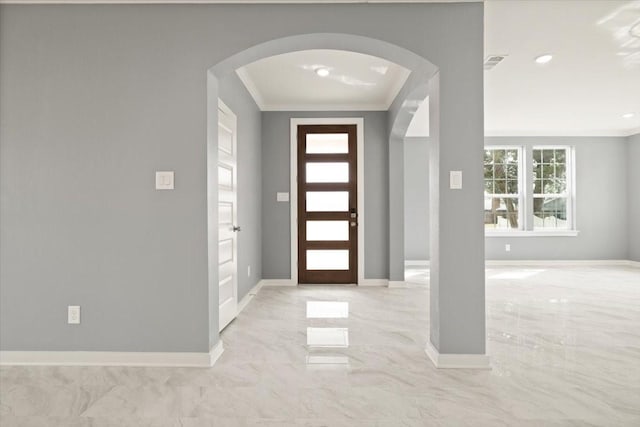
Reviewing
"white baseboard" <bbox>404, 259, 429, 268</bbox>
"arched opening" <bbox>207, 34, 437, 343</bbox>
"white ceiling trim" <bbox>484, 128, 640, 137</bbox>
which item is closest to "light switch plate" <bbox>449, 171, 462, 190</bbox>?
"arched opening" <bbox>207, 34, 437, 343</bbox>

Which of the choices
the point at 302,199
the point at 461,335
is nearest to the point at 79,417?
the point at 461,335

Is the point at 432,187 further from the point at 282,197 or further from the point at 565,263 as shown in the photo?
the point at 565,263

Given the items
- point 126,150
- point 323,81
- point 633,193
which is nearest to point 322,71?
point 323,81

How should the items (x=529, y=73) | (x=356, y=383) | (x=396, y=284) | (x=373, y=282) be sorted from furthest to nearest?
(x=373, y=282)
(x=396, y=284)
(x=529, y=73)
(x=356, y=383)

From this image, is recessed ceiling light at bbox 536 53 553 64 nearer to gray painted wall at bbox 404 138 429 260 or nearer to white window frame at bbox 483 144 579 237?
gray painted wall at bbox 404 138 429 260

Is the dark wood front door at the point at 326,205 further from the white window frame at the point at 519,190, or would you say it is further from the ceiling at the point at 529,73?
the white window frame at the point at 519,190

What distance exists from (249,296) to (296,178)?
1830mm

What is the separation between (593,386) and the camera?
2.30m

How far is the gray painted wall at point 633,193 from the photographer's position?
281 inches

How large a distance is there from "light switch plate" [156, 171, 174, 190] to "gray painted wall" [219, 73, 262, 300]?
3.89ft

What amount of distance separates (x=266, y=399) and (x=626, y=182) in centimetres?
839

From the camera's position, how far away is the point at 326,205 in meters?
5.48

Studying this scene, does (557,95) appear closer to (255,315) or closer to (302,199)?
(302,199)

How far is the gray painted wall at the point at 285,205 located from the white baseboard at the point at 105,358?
2844mm
